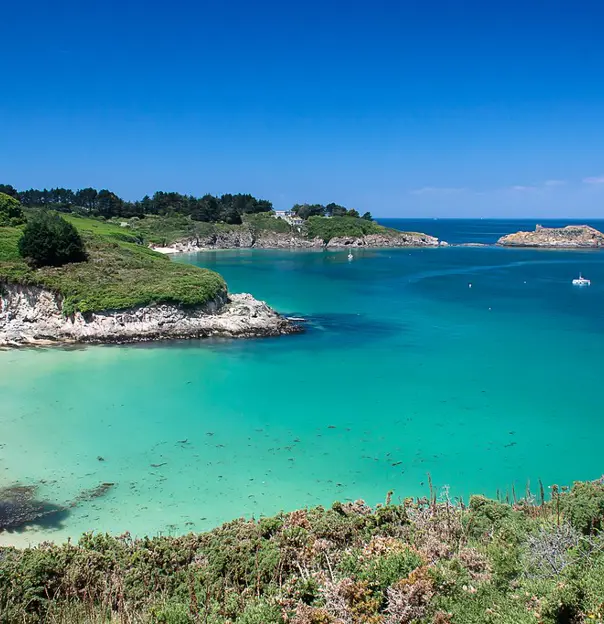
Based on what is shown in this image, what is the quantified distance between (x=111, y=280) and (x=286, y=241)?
82.0 meters

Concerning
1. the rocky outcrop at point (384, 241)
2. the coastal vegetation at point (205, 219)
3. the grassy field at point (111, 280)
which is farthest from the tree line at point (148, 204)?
the grassy field at point (111, 280)

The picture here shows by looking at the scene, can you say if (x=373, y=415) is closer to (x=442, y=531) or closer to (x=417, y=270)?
(x=442, y=531)

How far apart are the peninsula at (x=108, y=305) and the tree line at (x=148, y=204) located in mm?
73905

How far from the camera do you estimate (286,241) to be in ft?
379

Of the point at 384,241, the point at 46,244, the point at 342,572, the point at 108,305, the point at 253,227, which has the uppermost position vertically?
the point at 253,227

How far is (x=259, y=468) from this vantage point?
1603 cm

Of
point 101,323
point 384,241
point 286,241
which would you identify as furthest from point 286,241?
point 101,323

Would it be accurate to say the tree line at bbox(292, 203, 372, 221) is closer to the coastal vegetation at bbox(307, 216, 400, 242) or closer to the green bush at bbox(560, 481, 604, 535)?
the coastal vegetation at bbox(307, 216, 400, 242)

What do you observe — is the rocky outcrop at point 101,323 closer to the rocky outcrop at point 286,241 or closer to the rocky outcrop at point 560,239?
the rocky outcrop at point 286,241

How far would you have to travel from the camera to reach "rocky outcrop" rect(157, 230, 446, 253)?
10344 cm

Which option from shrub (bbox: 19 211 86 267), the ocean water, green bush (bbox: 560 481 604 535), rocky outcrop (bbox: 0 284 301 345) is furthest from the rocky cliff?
green bush (bbox: 560 481 604 535)

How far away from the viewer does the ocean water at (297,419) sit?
14797 millimetres

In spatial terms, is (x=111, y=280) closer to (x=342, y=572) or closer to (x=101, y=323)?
(x=101, y=323)

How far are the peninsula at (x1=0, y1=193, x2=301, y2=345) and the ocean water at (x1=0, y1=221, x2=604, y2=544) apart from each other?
2301 millimetres
